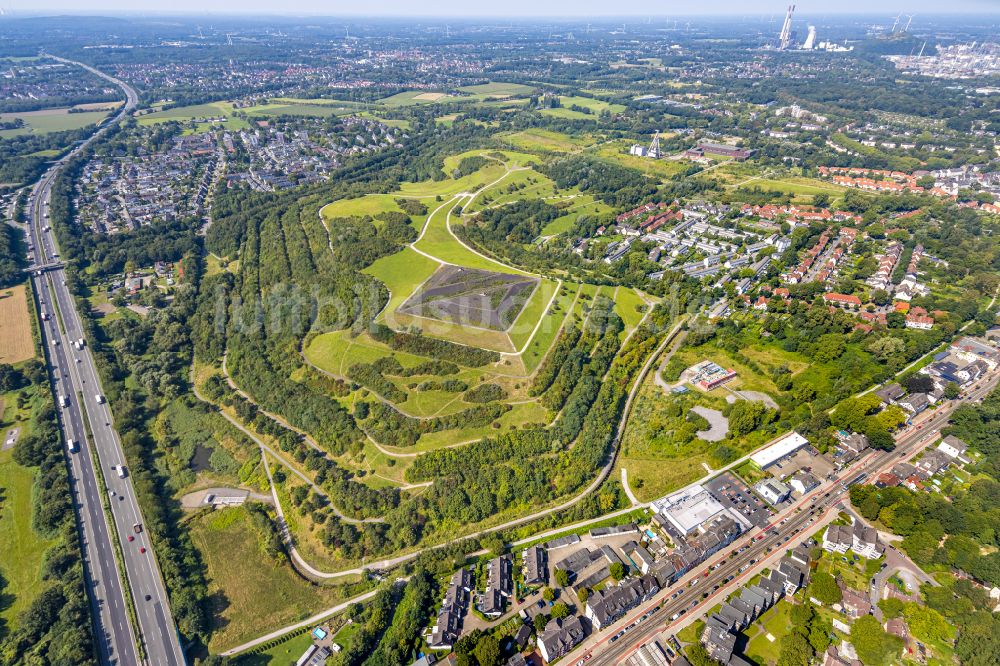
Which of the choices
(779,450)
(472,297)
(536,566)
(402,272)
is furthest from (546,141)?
(536,566)

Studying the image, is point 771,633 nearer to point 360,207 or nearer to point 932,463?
point 932,463

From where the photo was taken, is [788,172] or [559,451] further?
[788,172]

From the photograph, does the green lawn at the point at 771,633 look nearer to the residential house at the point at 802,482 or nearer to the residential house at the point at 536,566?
the residential house at the point at 802,482

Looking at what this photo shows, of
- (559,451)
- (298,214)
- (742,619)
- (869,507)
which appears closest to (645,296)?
(559,451)

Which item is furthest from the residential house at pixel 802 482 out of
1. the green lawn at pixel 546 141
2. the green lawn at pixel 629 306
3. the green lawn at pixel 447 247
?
the green lawn at pixel 546 141

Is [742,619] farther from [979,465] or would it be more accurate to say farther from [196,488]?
[196,488]

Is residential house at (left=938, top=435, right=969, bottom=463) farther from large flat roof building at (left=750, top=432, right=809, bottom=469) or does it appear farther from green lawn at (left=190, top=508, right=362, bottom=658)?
green lawn at (left=190, top=508, right=362, bottom=658)
